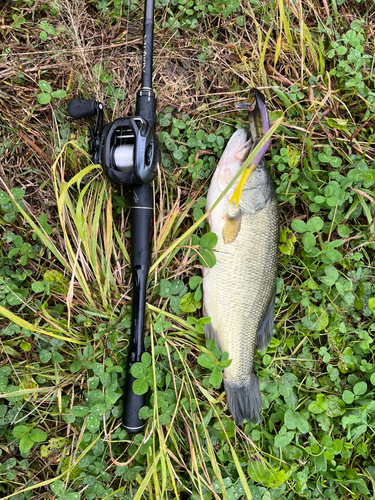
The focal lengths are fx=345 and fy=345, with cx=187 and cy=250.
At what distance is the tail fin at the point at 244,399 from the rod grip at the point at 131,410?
1.91ft

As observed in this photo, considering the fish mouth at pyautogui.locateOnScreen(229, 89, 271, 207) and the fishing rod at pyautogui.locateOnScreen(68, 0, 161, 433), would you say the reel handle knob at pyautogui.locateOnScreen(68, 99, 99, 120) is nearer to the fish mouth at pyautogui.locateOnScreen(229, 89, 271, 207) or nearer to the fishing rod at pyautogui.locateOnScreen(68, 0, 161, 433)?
the fishing rod at pyautogui.locateOnScreen(68, 0, 161, 433)

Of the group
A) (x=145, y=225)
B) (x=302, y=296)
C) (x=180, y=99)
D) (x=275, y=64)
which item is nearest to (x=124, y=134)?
(x=145, y=225)

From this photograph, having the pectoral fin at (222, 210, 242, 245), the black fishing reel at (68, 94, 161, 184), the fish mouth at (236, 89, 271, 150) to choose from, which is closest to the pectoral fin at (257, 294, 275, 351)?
the pectoral fin at (222, 210, 242, 245)

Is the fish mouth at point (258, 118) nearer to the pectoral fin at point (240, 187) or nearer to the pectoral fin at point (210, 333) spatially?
the pectoral fin at point (240, 187)

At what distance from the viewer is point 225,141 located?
2346 millimetres

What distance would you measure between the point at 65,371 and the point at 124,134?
1437 mm

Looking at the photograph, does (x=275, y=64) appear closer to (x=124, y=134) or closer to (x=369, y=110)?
(x=369, y=110)

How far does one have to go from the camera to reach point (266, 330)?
2.32 m

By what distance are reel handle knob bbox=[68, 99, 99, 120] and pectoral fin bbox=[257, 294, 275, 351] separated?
5.33 ft

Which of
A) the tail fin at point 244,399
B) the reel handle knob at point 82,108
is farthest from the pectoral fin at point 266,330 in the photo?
the reel handle knob at point 82,108

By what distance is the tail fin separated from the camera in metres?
2.20

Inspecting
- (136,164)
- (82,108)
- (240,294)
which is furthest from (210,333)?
(82,108)

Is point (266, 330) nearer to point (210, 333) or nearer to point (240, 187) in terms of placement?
point (210, 333)

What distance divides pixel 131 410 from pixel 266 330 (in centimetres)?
99
